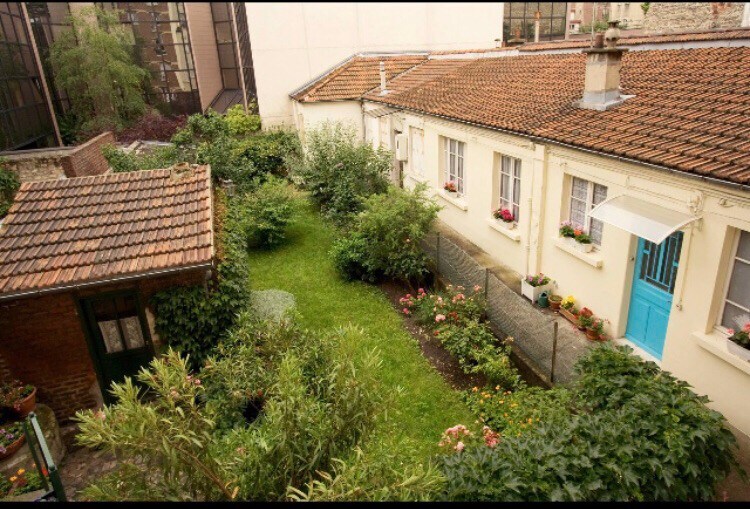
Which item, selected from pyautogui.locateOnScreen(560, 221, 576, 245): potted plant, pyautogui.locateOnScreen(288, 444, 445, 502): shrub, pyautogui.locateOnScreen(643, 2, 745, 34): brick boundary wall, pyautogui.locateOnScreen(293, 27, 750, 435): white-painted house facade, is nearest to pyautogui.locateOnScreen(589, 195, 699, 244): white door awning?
pyautogui.locateOnScreen(293, 27, 750, 435): white-painted house facade

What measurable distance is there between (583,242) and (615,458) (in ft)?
15.5

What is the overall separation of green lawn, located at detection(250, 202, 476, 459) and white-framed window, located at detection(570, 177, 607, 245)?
3744 mm

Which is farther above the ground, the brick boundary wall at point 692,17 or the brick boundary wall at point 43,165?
the brick boundary wall at point 692,17

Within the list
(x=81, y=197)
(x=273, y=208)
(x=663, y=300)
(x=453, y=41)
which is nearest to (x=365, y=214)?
(x=273, y=208)

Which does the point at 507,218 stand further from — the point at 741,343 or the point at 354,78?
the point at 354,78

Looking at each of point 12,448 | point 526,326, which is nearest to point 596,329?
point 526,326

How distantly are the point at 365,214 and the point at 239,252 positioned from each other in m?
3.74

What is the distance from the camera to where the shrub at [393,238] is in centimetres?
1196

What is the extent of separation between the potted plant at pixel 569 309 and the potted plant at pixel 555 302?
0.27 feet

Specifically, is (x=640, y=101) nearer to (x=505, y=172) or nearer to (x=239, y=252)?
(x=505, y=172)

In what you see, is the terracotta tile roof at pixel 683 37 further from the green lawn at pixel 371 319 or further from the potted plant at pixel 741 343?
the green lawn at pixel 371 319

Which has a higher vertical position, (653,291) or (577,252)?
(577,252)

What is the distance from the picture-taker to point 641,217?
24.0 feet

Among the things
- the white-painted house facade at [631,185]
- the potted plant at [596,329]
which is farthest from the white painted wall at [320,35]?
the potted plant at [596,329]
